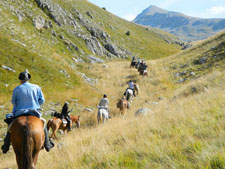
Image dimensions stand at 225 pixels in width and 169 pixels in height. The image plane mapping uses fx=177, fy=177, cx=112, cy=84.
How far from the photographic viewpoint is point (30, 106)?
552cm

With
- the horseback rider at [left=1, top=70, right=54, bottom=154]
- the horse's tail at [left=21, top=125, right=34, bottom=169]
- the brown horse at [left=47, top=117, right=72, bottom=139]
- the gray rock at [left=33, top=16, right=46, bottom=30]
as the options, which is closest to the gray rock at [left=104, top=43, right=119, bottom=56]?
the gray rock at [left=33, top=16, right=46, bottom=30]

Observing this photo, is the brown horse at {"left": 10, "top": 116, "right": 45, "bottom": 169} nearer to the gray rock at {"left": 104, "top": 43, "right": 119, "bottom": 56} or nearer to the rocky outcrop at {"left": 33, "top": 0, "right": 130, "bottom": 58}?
the rocky outcrop at {"left": 33, "top": 0, "right": 130, "bottom": 58}

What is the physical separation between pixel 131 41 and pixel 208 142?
222 feet

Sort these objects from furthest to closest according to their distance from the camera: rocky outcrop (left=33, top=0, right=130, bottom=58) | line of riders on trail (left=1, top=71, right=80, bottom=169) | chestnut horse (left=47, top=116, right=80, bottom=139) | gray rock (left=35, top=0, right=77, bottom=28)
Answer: gray rock (left=35, top=0, right=77, bottom=28)
rocky outcrop (left=33, top=0, right=130, bottom=58)
chestnut horse (left=47, top=116, right=80, bottom=139)
line of riders on trail (left=1, top=71, right=80, bottom=169)

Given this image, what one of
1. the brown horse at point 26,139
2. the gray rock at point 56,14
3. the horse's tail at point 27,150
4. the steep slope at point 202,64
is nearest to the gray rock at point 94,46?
the gray rock at point 56,14

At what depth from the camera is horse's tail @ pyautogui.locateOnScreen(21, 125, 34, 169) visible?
4523 mm

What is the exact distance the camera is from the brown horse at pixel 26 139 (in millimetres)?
4574

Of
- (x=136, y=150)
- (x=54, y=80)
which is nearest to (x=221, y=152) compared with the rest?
(x=136, y=150)

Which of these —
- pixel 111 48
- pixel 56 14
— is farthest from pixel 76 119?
pixel 111 48

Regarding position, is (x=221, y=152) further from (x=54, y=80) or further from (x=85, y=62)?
(x=85, y=62)

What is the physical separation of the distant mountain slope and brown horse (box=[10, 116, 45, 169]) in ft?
35.5

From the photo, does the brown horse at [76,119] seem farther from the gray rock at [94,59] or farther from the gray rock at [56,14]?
the gray rock at [56,14]

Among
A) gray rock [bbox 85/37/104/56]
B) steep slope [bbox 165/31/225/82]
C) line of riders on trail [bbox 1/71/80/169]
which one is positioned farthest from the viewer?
gray rock [bbox 85/37/104/56]

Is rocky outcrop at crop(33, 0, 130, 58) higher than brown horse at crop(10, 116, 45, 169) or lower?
higher
